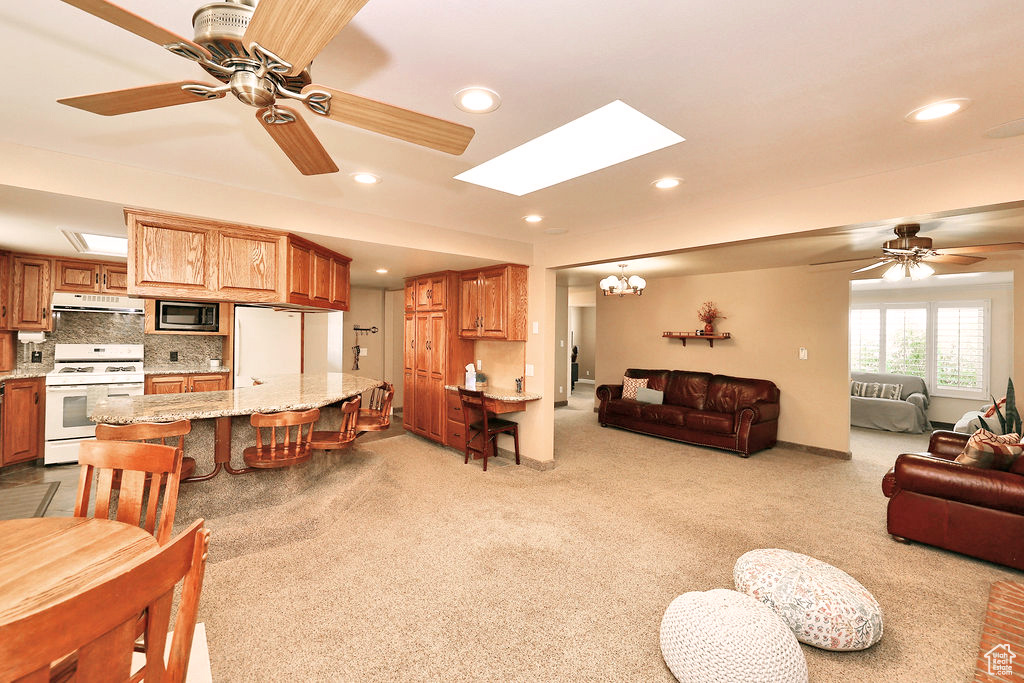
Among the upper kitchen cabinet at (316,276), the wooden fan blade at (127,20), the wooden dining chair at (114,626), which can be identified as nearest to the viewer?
the wooden dining chair at (114,626)

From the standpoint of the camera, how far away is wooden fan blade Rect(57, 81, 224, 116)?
1.29m

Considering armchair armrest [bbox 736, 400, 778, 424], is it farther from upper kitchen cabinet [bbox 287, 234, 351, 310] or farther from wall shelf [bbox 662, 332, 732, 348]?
upper kitchen cabinet [bbox 287, 234, 351, 310]

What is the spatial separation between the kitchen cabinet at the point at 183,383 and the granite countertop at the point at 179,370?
35 millimetres

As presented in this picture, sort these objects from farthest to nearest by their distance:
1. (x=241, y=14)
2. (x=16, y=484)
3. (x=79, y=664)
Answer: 1. (x=16, y=484)
2. (x=241, y=14)
3. (x=79, y=664)

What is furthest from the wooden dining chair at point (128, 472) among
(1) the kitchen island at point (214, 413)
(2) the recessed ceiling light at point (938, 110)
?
(2) the recessed ceiling light at point (938, 110)

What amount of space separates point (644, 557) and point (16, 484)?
18.5ft

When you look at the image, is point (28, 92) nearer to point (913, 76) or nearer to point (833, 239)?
point (913, 76)

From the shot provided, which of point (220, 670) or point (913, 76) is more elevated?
point (913, 76)

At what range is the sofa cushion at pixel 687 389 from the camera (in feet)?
21.2

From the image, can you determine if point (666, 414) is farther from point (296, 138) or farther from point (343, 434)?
point (296, 138)

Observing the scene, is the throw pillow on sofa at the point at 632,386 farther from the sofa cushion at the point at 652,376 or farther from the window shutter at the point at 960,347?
the window shutter at the point at 960,347

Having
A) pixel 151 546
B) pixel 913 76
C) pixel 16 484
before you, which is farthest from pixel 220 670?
pixel 16 484

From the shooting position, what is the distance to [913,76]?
1.64 m

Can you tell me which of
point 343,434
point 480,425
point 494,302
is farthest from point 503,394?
point 343,434
